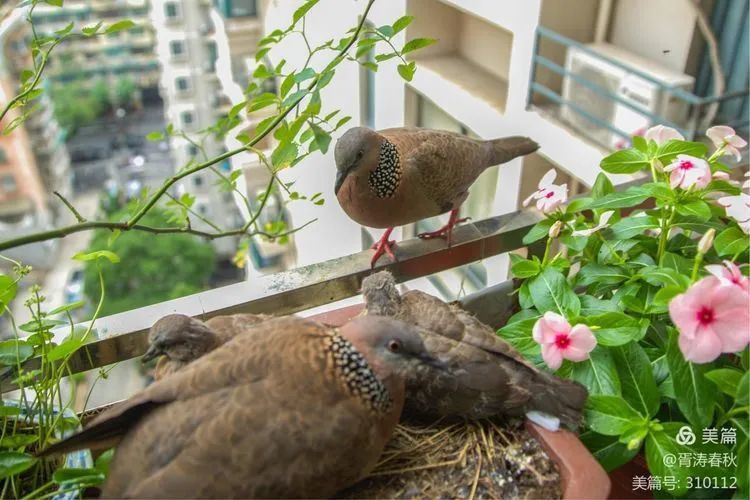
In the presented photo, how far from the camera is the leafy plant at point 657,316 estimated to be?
2.98 feet

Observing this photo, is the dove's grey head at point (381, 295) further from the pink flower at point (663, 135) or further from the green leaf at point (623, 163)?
the pink flower at point (663, 135)

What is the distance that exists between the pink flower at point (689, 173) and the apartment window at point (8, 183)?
304 inches

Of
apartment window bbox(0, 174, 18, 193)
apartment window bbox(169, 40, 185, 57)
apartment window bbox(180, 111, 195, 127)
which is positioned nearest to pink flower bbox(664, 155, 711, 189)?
apartment window bbox(169, 40, 185, 57)

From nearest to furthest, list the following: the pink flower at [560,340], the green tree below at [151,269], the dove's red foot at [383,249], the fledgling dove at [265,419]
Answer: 1. the fledgling dove at [265,419]
2. the pink flower at [560,340]
3. the dove's red foot at [383,249]
4. the green tree below at [151,269]

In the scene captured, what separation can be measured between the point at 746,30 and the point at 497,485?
160 cm

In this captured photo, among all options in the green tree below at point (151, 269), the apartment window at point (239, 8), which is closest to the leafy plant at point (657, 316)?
the apartment window at point (239, 8)

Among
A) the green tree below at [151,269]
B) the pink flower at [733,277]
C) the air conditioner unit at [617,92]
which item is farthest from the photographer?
the green tree below at [151,269]

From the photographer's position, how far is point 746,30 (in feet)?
6.14

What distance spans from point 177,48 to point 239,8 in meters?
3.11

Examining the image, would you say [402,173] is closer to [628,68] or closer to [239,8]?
[628,68]

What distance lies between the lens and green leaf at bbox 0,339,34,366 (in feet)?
3.27

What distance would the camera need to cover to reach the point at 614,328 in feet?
3.41

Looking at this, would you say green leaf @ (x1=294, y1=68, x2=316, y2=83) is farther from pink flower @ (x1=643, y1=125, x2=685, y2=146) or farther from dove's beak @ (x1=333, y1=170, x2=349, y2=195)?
pink flower @ (x1=643, y1=125, x2=685, y2=146)

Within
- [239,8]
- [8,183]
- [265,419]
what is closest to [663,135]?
[265,419]
